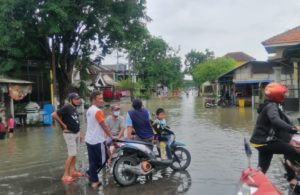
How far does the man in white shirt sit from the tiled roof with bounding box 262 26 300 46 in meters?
16.7

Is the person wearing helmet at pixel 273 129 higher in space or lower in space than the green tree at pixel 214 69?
lower

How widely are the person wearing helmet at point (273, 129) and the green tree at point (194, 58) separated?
9766 centimetres

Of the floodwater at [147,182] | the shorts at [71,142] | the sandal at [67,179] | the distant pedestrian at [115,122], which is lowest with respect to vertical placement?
the floodwater at [147,182]

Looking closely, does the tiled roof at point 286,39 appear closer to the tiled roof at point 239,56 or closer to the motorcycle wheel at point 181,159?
the motorcycle wheel at point 181,159

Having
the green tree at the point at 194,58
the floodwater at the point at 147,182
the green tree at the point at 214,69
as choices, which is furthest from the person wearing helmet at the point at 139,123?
the green tree at the point at 194,58

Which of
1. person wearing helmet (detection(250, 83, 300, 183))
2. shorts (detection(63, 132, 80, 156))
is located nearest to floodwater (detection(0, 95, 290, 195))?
shorts (detection(63, 132, 80, 156))

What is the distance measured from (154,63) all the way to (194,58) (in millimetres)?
29404

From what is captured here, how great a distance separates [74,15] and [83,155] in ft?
47.5

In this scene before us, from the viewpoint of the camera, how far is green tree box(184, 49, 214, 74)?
102938 millimetres

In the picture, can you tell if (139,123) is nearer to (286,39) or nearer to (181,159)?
(181,159)

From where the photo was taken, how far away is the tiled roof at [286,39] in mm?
22281

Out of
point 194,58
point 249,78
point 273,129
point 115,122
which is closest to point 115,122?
point 115,122

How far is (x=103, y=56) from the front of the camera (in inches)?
1163

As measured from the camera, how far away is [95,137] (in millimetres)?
7492
